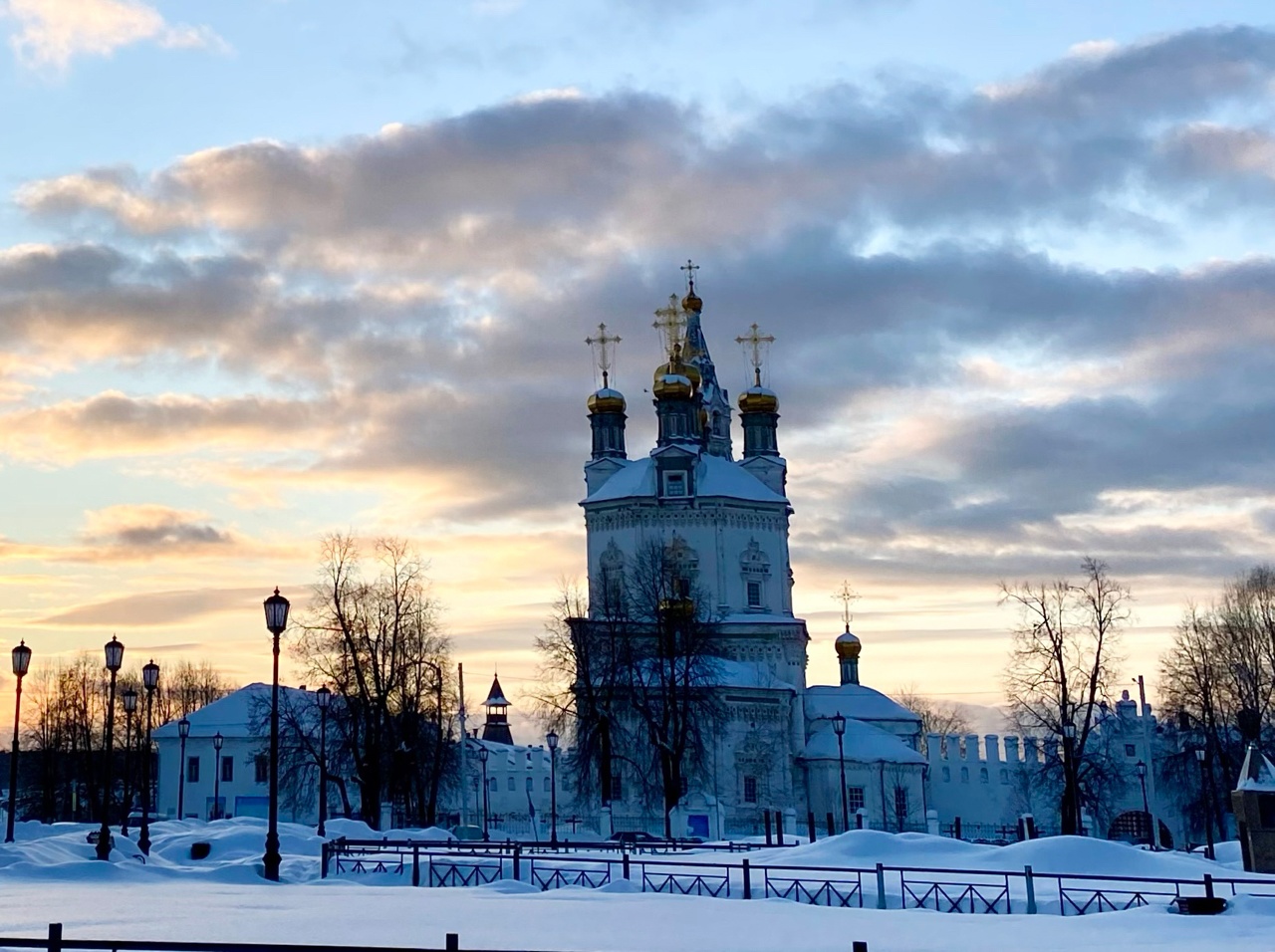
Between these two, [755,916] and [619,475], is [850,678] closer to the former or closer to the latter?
[619,475]

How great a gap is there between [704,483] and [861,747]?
14.4 meters

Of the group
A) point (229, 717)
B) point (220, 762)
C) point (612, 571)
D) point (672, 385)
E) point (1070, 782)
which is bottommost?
point (1070, 782)

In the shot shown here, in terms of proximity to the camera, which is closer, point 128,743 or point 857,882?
point 857,882

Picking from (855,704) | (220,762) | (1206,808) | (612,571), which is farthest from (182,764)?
(855,704)

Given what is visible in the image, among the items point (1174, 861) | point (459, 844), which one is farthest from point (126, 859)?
point (1174, 861)

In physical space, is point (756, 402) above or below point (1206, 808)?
above

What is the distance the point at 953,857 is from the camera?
108ft

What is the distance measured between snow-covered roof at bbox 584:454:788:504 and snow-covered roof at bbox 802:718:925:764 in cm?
1142

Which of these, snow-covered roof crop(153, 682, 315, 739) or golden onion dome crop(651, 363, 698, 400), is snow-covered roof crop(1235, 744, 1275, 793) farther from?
snow-covered roof crop(153, 682, 315, 739)

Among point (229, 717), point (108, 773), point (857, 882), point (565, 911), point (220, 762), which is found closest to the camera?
point (565, 911)

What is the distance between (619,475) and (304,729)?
63.9 ft

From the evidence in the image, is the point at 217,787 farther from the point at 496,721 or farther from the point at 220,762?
the point at 496,721

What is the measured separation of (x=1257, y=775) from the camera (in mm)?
32875

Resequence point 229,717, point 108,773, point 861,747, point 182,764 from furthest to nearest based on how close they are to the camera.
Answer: point 229,717 → point 861,747 → point 182,764 → point 108,773
